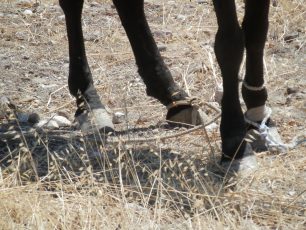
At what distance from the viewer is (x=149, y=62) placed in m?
3.94

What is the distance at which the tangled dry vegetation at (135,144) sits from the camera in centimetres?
269

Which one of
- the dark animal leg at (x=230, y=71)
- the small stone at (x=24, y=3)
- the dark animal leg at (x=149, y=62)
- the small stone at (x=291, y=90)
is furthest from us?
the small stone at (x=24, y=3)

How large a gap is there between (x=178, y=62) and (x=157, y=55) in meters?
0.91

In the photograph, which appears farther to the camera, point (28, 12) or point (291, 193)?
point (28, 12)

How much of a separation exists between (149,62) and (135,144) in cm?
62

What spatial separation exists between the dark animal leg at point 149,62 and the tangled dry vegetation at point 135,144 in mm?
139

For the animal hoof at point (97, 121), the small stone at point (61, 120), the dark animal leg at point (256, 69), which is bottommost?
Answer: the small stone at point (61, 120)

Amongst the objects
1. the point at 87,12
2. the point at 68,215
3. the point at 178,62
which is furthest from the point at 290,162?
the point at 87,12

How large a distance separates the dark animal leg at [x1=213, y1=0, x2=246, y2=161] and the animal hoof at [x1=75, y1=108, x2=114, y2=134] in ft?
2.39

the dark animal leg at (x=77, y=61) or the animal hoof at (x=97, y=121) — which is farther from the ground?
the dark animal leg at (x=77, y=61)

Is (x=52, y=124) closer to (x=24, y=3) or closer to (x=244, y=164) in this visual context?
(x=244, y=164)

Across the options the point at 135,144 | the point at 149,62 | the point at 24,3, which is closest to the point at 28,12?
the point at 24,3

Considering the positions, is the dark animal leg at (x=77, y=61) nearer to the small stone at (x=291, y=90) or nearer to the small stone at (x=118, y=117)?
the small stone at (x=118, y=117)

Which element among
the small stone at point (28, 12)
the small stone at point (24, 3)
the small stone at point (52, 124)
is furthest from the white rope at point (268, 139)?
the small stone at point (24, 3)
